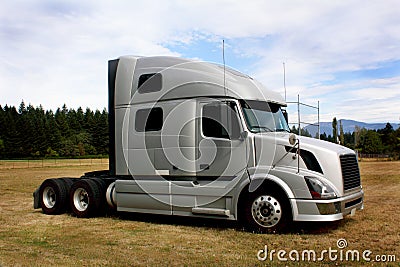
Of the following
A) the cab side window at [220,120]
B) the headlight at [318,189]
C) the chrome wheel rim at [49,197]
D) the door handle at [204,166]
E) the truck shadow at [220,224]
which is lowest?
the truck shadow at [220,224]

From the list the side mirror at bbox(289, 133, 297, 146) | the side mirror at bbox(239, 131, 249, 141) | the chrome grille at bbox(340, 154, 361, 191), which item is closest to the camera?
the side mirror at bbox(289, 133, 297, 146)

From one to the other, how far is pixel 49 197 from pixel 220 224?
531 centimetres

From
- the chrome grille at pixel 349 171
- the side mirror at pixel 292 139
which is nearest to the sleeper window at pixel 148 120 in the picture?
the side mirror at pixel 292 139

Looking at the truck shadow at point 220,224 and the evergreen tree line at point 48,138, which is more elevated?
the evergreen tree line at point 48,138

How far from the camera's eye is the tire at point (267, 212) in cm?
863

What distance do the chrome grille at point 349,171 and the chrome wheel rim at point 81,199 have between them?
6.51 m

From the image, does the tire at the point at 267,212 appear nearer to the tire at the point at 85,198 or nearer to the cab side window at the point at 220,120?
the cab side window at the point at 220,120

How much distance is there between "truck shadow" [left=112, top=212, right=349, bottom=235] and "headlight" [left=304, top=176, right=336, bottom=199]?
837mm

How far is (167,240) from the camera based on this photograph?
8.34 m

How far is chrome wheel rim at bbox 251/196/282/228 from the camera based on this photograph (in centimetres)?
867

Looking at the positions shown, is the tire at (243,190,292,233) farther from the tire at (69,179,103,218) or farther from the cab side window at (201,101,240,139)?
the tire at (69,179,103,218)

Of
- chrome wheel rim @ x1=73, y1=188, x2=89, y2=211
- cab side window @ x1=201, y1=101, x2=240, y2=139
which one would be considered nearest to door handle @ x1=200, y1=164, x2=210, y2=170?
cab side window @ x1=201, y1=101, x2=240, y2=139

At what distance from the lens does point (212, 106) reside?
9586 mm

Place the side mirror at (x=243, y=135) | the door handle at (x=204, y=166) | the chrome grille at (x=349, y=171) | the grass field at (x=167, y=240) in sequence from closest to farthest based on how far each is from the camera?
1. the grass field at (x=167, y=240)
2. the chrome grille at (x=349, y=171)
3. the side mirror at (x=243, y=135)
4. the door handle at (x=204, y=166)
